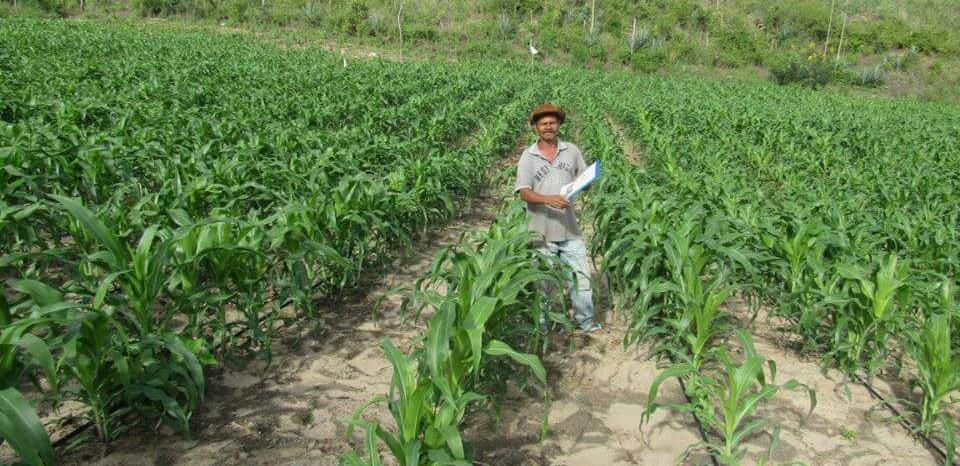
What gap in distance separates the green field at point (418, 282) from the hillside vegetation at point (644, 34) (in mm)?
29425

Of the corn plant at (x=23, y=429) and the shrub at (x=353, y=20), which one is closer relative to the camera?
the corn plant at (x=23, y=429)

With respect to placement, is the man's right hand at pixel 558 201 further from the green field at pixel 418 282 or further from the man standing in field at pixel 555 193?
the green field at pixel 418 282

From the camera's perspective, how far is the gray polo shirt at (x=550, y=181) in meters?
3.68

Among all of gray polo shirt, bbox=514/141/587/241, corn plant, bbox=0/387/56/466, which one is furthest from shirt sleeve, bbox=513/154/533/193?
corn plant, bbox=0/387/56/466

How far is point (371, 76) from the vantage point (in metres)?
16.3

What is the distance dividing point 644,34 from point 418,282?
128 feet

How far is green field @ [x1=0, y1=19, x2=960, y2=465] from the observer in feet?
6.94

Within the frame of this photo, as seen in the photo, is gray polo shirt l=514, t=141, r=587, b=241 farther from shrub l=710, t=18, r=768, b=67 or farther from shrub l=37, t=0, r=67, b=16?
shrub l=37, t=0, r=67, b=16

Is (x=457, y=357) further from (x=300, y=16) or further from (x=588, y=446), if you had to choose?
(x=300, y=16)

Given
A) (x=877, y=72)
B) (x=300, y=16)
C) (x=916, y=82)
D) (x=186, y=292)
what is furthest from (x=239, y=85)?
(x=916, y=82)

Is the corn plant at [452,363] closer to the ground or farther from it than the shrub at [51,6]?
closer to the ground

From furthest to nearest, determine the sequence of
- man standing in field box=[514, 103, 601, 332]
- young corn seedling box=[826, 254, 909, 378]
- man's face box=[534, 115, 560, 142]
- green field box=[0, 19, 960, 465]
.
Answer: man standing in field box=[514, 103, 601, 332] → man's face box=[534, 115, 560, 142] → young corn seedling box=[826, 254, 909, 378] → green field box=[0, 19, 960, 465]

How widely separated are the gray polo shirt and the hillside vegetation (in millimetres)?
31332

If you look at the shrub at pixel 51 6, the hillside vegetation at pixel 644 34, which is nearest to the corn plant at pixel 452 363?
the hillside vegetation at pixel 644 34
